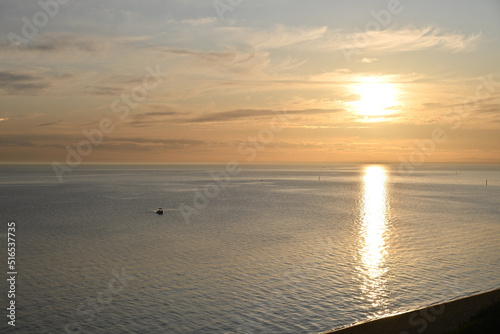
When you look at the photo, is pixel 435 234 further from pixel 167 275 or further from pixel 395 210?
pixel 167 275

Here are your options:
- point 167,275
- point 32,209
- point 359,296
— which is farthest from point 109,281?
point 32,209

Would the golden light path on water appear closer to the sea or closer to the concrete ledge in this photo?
the sea

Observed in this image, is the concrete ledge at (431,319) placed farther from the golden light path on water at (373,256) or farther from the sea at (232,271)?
the golden light path on water at (373,256)

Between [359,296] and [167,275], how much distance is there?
56.4 feet

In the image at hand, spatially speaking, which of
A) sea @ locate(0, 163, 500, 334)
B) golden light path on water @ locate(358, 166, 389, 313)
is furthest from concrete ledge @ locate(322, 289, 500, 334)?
golden light path on water @ locate(358, 166, 389, 313)

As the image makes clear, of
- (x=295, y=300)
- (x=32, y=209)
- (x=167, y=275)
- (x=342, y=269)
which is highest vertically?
(x=32, y=209)

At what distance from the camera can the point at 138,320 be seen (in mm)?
26891

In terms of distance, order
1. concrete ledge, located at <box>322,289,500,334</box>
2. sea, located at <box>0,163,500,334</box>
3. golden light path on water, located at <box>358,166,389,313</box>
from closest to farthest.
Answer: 1. concrete ledge, located at <box>322,289,500,334</box>
2. sea, located at <box>0,163,500,334</box>
3. golden light path on water, located at <box>358,166,389,313</box>

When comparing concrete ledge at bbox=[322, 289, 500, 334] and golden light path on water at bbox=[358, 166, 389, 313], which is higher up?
golden light path on water at bbox=[358, 166, 389, 313]

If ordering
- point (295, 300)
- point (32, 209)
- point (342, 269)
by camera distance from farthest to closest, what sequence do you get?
point (32, 209) < point (342, 269) < point (295, 300)

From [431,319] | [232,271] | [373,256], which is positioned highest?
[373,256]

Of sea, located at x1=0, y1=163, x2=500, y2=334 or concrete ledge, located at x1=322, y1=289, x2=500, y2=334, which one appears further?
sea, located at x1=0, y1=163, x2=500, y2=334

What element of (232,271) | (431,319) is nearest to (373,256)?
(232,271)

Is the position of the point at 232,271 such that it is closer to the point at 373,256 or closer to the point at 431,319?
the point at 373,256
